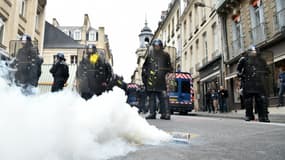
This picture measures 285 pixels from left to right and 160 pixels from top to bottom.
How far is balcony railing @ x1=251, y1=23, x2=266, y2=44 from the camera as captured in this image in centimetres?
1478

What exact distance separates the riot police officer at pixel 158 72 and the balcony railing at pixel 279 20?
8.34m

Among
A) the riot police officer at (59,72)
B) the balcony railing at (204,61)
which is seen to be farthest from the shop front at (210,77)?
the riot police officer at (59,72)

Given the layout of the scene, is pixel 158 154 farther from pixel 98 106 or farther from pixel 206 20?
pixel 206 20

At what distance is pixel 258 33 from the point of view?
604 inches

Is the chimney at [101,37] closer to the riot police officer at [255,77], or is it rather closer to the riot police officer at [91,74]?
the riot police officer at [91,74]

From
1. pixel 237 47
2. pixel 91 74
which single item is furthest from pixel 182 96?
pixel 91 74

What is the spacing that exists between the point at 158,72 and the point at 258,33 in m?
10.3

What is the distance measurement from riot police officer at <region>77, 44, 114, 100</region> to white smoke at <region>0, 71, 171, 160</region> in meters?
4.52

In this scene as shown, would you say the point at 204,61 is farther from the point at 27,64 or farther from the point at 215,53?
the point at 27,64

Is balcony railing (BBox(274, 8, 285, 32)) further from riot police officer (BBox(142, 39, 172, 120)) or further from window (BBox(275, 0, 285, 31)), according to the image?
riot police officer (BBox(142, 39, 172, 120))

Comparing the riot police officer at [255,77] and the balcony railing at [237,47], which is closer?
the riot police officer at [255,77]

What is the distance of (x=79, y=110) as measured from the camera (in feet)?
6.45

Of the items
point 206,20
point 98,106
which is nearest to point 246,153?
point 98,106

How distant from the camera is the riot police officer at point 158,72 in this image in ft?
23.4
